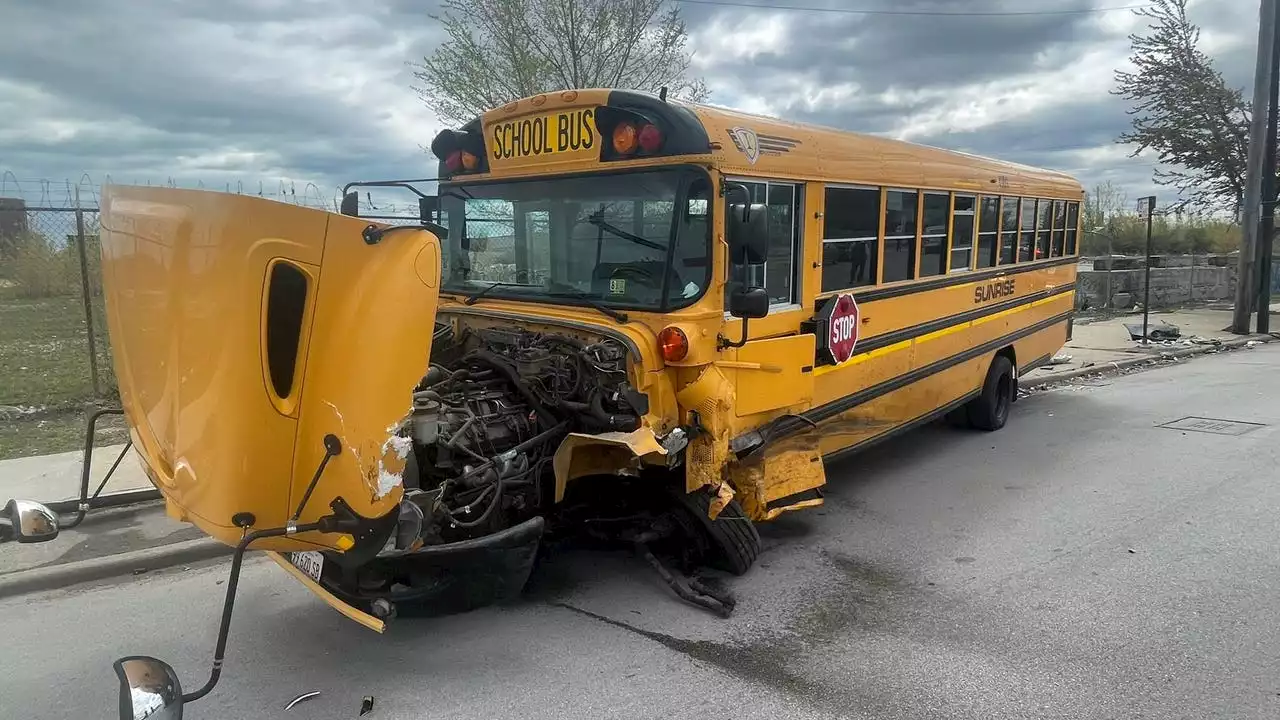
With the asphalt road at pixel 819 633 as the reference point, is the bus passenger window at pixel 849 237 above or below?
A: above

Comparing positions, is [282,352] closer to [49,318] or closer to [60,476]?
[60,476]

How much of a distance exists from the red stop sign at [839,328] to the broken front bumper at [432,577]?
2324 millimetres

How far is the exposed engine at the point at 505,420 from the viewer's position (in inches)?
143

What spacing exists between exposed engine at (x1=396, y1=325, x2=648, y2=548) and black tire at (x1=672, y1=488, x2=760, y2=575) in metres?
0.66

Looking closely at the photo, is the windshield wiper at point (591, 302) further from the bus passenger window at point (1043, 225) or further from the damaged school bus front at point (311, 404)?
the bus passenger window at point (1043, 225)

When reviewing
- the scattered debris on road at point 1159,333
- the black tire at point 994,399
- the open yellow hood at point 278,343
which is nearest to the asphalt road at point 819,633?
the open yellow hood at point 278,343

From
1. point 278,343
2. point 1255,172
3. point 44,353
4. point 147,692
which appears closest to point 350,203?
point 278,343

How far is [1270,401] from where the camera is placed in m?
9.57

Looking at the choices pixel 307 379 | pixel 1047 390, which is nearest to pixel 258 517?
pixel 307 379

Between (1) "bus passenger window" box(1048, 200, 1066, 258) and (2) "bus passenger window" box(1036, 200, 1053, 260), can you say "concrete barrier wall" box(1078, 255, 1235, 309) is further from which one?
(2) "bus passenger window" box(1036, 200, 1053, 260)

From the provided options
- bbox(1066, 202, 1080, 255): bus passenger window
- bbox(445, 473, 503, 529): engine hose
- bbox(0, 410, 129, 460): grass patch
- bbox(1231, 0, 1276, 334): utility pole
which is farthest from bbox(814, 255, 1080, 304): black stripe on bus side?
bbox(1231, 0, 1276, 334): utility pole

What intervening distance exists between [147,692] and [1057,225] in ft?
30.8

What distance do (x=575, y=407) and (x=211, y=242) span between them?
1.87 metres

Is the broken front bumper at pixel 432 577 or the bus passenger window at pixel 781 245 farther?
the bus passenger window at pixel 781 245
